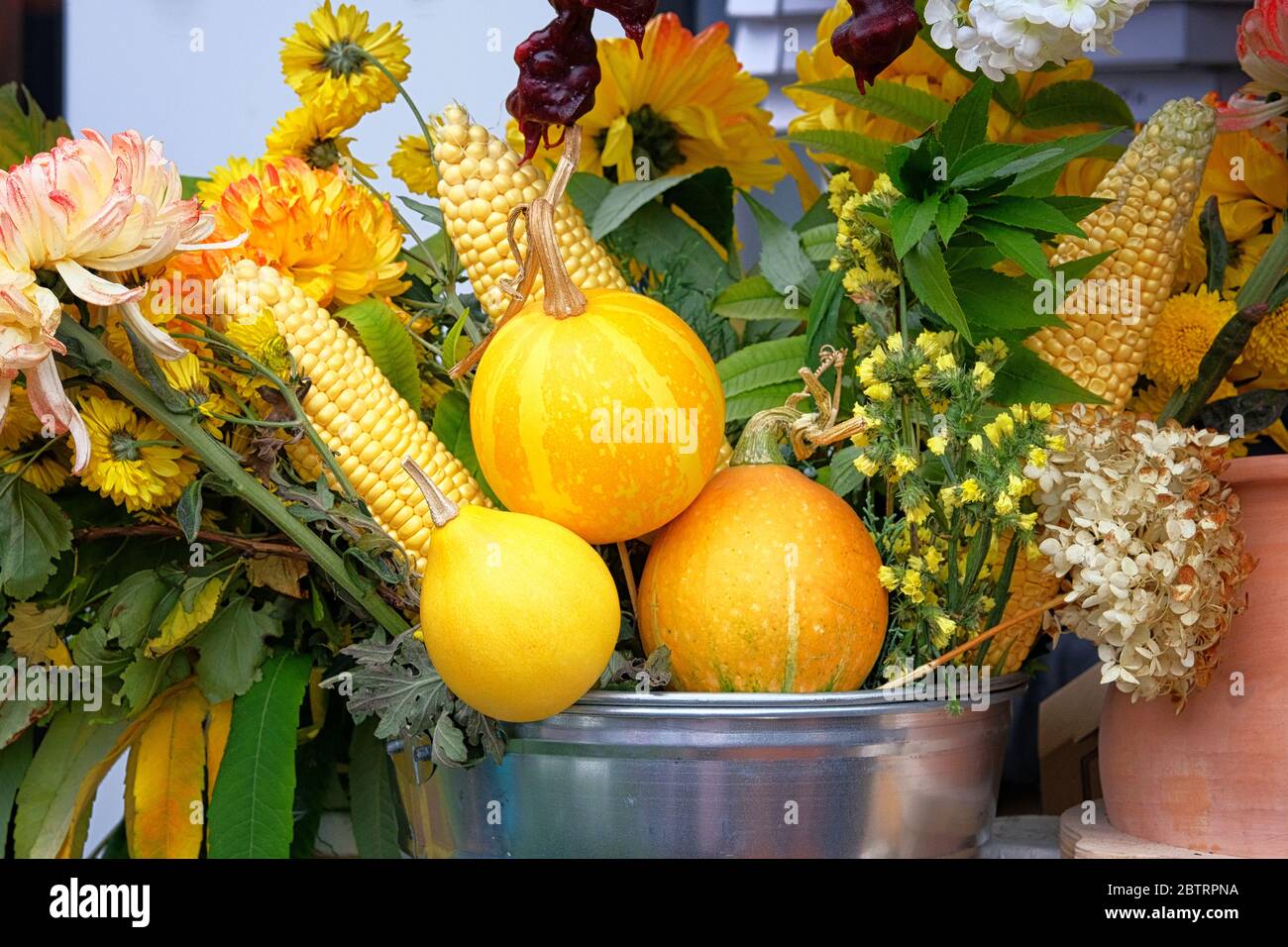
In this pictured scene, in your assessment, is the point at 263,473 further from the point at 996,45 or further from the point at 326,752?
the point at 996,45

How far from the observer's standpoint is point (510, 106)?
0.54 metres

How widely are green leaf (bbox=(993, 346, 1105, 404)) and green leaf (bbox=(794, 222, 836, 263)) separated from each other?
0.13 meters

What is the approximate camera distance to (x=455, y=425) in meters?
0.63

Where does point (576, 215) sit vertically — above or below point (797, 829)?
above

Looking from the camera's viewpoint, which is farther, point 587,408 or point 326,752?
point 326,752

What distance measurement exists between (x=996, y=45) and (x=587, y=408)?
0.23m

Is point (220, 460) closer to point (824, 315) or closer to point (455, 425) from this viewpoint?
point (455, 425)

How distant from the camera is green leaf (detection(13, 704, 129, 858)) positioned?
609 mm

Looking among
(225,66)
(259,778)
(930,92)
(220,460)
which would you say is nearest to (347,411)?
(220,460)

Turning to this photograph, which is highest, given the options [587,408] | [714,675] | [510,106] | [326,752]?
[510,106]

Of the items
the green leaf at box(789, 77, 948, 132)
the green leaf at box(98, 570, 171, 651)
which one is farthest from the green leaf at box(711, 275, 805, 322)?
Answer: the green leaf at box(98, 570, 171, 651)

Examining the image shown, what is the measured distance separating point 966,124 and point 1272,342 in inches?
8.5
